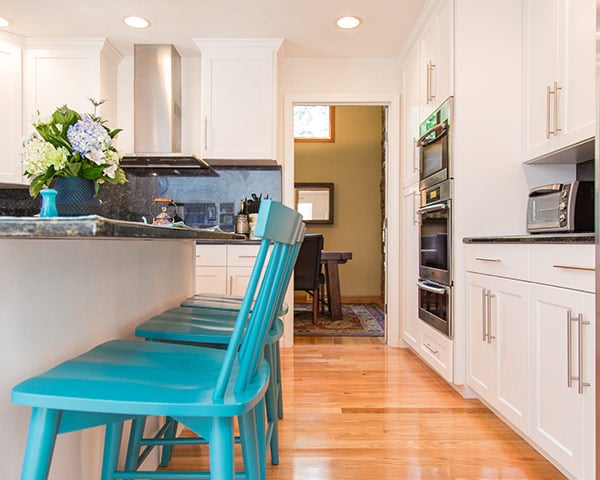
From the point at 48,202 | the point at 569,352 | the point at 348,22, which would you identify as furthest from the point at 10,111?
the point at 569,352

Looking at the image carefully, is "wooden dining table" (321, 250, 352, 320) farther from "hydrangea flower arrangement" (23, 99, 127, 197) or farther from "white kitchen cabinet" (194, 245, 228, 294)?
"hydrangea flower arrangement" (23, 99, 127, 197)

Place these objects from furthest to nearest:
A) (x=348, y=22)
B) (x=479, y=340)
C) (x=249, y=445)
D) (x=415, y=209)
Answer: (x=415, y=209) < (x=348, y=22) < (x=479, y=340) < (x=249, y=445)

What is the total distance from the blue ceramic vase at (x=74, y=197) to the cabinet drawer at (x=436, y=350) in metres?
1.97

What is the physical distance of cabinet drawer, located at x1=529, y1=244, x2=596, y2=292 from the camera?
4.48 feet

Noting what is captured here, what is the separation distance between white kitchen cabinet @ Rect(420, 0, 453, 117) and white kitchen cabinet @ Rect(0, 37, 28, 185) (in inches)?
117

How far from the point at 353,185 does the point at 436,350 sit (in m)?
3.92

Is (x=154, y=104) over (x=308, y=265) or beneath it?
over

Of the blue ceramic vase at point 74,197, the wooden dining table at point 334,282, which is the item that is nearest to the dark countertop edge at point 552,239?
the blue ceramic vase at point 74,197

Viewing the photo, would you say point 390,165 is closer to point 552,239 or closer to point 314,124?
point 552,239

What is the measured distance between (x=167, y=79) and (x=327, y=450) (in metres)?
2.94

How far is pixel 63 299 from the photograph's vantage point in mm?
1009

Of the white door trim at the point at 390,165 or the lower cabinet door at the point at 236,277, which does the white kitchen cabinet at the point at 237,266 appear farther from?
the white door trim at the point at 390,165

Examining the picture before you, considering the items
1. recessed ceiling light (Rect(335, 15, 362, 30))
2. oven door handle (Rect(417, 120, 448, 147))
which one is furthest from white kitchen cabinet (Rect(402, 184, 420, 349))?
recessed ceiling light (Rect(335, 15, 362, 30))

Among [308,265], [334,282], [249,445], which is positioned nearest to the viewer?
[249,445]
